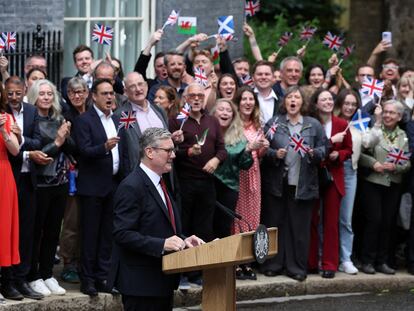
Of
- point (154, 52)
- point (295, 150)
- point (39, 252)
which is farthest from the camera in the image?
point (154, 52)

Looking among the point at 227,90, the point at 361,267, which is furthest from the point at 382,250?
the point at 227,90

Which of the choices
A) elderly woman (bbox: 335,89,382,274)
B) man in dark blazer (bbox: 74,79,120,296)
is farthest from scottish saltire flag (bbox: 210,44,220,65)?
man in dark blazer (bbox: 74,79,120,296)

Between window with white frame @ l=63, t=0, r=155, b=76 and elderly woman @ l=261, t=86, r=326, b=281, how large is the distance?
10.7 feet

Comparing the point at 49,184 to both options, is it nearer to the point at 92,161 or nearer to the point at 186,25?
the point at 92,161

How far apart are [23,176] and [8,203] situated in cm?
36

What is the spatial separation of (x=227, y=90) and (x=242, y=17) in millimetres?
4943

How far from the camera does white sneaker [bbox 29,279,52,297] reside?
13500 mm

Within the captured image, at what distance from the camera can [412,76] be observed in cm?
1700

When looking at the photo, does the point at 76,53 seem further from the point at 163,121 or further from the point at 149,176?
the point at 149,176

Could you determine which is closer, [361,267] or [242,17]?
[361,267]

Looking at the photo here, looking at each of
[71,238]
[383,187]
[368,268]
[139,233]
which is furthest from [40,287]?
[383,187]

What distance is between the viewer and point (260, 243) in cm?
996

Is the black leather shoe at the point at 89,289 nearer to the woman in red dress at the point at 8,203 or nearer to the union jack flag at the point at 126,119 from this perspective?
the woman in red dress at the point at 8,203

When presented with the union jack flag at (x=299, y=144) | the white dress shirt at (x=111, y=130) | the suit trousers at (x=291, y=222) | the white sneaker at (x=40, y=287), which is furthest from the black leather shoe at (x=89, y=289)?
the union jack flag at (x=299, y=144)
